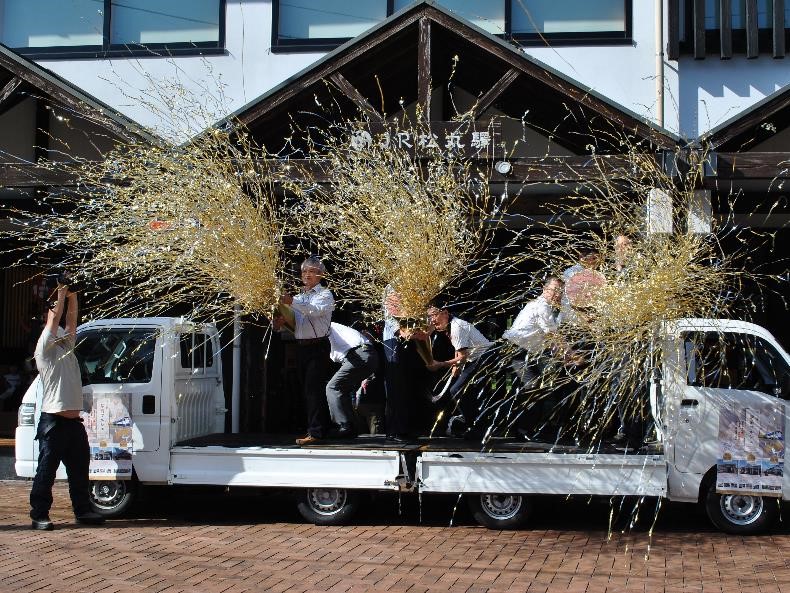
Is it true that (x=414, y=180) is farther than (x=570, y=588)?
Yes


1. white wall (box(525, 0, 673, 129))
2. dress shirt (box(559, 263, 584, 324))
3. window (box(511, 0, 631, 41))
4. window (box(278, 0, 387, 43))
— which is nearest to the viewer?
dress shirt (box(559, 263, 584, 324))

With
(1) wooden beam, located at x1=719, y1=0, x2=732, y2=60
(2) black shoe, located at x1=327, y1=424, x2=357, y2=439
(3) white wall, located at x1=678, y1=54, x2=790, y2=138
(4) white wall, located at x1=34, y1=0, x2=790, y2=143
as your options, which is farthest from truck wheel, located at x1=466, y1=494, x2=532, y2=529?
(1) wooden beam, located at x1=719, y1=0, x2=732, y2=60

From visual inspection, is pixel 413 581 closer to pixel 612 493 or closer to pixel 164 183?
pixel 612 493

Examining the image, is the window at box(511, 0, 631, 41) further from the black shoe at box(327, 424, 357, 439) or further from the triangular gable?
the black shoe at box(327, 424, 357, 439)

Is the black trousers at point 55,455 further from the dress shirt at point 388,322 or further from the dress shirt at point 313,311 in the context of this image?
the dress shirt at point 388,322

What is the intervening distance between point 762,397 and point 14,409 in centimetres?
942

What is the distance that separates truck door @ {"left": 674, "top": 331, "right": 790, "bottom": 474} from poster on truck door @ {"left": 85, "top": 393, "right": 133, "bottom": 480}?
449 centimetres

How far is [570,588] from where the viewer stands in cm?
643

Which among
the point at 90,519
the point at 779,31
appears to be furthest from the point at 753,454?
the point at 779,31

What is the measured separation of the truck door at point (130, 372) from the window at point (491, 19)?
5.74m

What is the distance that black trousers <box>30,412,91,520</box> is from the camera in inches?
319

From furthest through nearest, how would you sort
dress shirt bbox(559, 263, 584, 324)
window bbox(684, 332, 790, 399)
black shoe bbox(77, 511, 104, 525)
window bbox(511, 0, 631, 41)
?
window bbox(511, 0, 631, 41) < black shoe bbox(77, 511, 104, 525) < window bbox(684, 332, 790, 399) < dress shirt bbox(559, 263, 584, 324)

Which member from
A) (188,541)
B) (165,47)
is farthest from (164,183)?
(165,47)

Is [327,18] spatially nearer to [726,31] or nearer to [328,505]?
[726,31]
